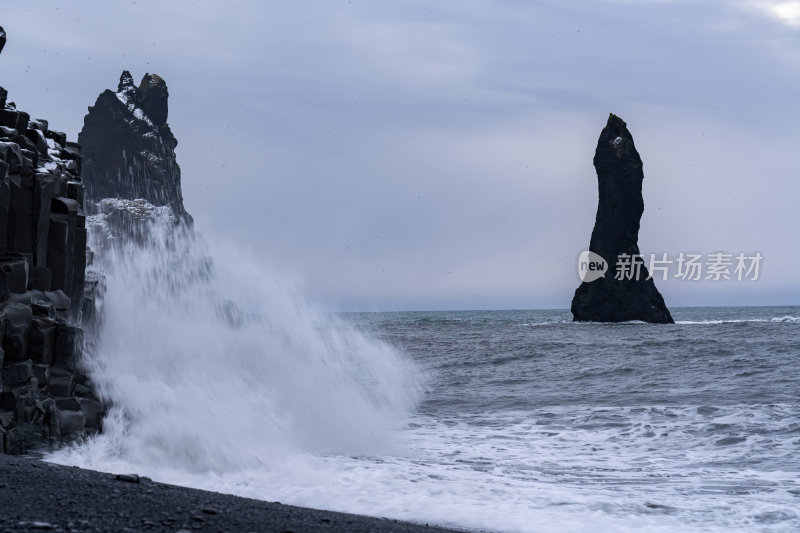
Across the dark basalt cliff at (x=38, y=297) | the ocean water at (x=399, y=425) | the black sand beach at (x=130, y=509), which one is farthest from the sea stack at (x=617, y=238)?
the black sand beach at (x=130, y=509)

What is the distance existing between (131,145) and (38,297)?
345 ft

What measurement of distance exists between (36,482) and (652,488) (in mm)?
5932

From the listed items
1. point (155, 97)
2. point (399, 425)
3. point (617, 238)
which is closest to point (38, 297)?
point (399, 425)

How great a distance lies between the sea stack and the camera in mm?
72625

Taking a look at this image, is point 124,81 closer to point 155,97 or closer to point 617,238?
point 155,97

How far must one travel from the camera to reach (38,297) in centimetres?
941

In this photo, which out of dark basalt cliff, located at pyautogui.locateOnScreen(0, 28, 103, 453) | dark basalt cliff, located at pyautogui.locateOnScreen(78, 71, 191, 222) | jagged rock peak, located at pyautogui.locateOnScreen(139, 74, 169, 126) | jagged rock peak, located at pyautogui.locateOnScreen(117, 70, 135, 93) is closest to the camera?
dark basalt cliff, located at pyautogui.locateOnScreen(0, 28, 103, 453)

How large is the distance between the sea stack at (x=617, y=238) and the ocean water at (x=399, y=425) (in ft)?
173

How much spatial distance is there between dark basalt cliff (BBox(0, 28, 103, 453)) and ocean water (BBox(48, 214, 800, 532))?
18.1 inches

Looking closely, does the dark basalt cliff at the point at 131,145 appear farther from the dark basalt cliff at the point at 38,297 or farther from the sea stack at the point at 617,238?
the dark basalt cliff at the point at 38,297

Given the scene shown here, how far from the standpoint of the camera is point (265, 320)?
1755 centimetres

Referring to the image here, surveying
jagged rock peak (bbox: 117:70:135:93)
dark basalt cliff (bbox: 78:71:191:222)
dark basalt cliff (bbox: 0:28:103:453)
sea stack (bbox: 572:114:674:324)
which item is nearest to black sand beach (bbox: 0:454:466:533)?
dark basalt cliff (bbox: 0:28:103:453)

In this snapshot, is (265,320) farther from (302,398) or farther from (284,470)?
(284,470)

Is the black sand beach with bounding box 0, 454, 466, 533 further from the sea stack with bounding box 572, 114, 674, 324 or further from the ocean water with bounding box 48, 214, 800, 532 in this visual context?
the sea stack with bounding box 572, 114, 674, 324
